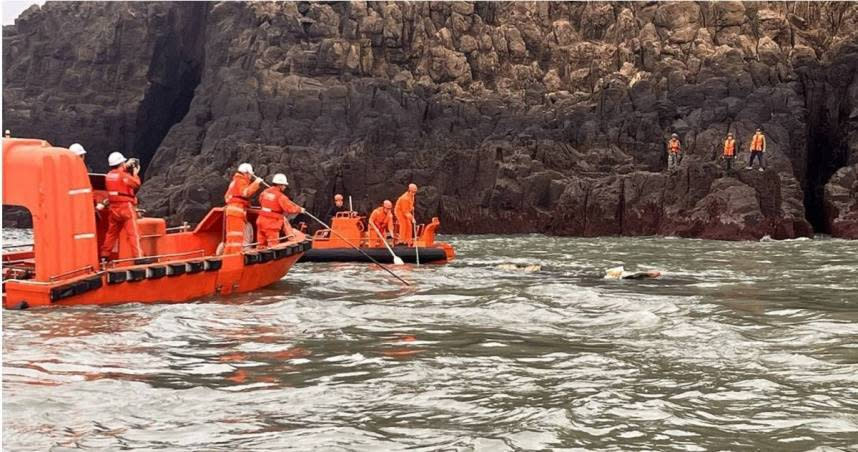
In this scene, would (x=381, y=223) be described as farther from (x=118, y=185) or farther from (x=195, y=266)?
(x=118, y=185)

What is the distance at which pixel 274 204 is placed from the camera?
16.7 metres

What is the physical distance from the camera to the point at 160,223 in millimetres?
16172

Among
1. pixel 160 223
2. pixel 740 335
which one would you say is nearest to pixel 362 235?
pixel 160 223

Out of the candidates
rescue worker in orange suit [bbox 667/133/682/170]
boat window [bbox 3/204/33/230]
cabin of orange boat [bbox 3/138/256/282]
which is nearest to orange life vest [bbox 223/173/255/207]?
cabin of orange boat [bbox 3/138/256/282]

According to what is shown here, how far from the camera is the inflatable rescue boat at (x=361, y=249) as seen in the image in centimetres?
2223

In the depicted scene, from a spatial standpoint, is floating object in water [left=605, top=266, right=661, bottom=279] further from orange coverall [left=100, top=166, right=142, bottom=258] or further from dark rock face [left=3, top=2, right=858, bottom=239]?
dark rock face [left=3, top=2, right=858, bottom=239]

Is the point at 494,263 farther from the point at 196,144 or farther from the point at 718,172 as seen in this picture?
the point at 196,144

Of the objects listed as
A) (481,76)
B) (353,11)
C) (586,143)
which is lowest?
(586,143)

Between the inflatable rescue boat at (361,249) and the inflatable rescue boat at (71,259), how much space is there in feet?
25.1

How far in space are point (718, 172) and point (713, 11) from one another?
52.1 feet

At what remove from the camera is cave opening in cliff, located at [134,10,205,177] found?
60.1 m

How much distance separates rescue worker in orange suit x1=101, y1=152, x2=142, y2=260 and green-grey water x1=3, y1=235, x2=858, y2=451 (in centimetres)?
185

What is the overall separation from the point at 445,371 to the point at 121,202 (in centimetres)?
780

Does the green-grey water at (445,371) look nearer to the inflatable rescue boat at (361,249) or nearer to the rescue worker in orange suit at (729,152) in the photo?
the inflatable rescue boat at (361,249)
